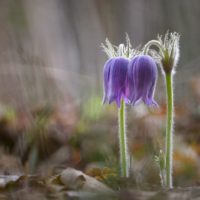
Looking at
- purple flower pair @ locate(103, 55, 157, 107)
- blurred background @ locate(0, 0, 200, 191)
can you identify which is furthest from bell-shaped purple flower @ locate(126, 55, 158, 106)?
blurred background @ locate(0, 0, 200, 191)

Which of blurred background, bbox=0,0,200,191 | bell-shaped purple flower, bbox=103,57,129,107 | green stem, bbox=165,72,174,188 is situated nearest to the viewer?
green stem, bbox=165,72,174,188

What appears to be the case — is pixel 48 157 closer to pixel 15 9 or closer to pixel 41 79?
pixel 41 79

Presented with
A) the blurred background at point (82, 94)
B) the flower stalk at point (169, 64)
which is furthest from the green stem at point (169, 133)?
the blurred background at point (82, 94)

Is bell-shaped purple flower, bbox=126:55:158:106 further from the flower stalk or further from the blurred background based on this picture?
the blurred background

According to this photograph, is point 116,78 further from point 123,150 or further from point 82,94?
point 82,94

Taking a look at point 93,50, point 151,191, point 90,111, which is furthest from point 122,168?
point 93,50

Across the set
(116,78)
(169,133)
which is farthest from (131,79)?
(169,133)
